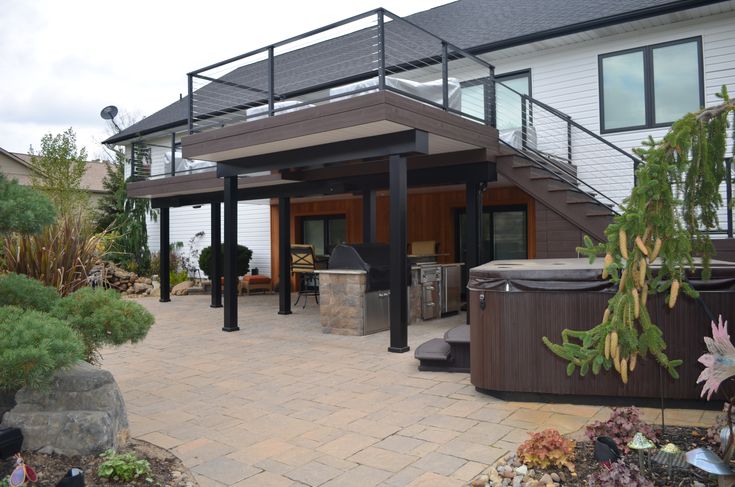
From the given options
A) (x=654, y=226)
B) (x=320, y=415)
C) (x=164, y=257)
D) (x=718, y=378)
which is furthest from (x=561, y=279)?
(x=164, y=257)

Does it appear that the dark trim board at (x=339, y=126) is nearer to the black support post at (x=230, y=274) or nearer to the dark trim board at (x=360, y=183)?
the dark trim board at (x=360, y=183)

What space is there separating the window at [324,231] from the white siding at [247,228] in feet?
3.57

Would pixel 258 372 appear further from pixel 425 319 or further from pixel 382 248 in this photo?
pixel 425 319

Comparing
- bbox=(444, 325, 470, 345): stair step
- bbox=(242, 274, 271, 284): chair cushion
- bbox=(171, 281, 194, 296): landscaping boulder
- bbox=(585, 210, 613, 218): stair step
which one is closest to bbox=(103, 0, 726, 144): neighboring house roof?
bbox=(585, 210, 613, 218): stair step

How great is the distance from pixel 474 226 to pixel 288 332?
3212 mm

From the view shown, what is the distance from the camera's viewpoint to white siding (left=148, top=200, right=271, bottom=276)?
52.9ft

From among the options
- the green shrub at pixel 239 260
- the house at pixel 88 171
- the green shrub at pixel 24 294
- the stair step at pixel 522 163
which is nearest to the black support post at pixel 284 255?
the stair step at pixel 522 163

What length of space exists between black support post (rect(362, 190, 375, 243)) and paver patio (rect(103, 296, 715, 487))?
2.55 m

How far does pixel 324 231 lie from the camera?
15703 millimetres

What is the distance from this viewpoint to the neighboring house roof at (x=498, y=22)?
9.14 meters

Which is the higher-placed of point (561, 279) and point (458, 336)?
point (561, 279)

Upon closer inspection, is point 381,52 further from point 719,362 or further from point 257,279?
point 257,279

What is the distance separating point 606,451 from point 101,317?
300cm

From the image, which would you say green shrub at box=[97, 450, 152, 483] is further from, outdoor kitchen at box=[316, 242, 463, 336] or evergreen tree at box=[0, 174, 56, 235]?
outdoor kitchen at box=[316, 242, 463, 336]
